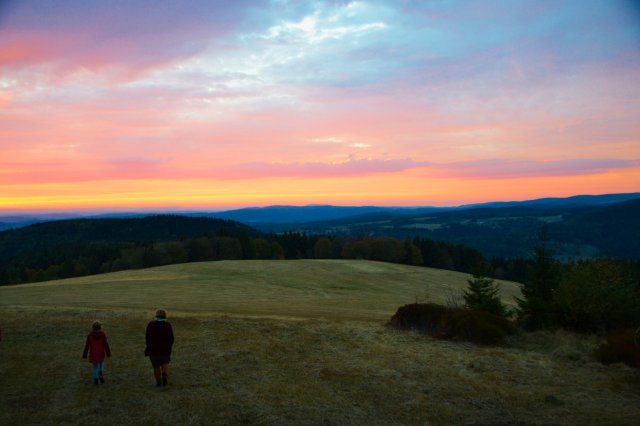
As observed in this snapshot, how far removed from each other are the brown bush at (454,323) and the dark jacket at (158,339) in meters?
13.1

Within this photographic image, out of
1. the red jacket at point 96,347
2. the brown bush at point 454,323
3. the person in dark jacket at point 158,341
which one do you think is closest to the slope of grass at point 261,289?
the brown bush at point 454,323

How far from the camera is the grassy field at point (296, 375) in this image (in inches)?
459

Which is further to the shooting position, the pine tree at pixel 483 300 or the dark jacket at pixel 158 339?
the pine tree at pixel 483 300

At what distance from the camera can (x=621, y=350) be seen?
16.8m

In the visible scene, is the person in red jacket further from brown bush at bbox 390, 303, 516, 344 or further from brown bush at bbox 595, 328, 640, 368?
brown bush at bbox 595, 328, 640, 368

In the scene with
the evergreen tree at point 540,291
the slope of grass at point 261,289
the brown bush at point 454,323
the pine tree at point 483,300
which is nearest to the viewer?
the brown bush at point 454,323

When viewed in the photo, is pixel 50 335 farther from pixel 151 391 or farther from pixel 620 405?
pixel 620 405

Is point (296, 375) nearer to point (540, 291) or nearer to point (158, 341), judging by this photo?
point (158, 341)

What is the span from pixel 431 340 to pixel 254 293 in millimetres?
25905

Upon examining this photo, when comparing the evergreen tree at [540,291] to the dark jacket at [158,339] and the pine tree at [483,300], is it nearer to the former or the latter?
the pine tree at [483,300]

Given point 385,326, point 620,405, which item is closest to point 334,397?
point 620,405

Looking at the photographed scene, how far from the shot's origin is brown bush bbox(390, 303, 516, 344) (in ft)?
67.7

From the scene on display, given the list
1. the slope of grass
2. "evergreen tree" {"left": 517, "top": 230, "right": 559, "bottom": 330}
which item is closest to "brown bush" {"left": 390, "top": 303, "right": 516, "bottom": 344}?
"evergreen tree" {"left": 517, "top": 230, "right": 559, "bottom": 330}

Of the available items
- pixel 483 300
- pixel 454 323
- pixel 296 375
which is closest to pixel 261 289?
pixel 483 300
